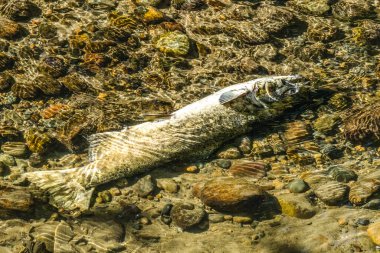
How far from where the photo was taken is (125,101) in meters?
6.30

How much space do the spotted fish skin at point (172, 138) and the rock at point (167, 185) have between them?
21 cm

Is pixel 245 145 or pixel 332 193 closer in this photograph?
pixel 332 193

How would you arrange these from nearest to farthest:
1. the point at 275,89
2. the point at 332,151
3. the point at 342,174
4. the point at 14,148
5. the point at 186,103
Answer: the point at 342,174, the point at 14,148, the point at 332,151, the point at 275,89, the point at 186,103

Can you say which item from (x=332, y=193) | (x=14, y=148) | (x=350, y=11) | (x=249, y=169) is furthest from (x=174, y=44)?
(x=332, y=193)

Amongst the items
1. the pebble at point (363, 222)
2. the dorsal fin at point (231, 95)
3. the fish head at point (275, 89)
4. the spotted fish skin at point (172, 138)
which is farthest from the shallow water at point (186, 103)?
the dorsal fin at point (231, 95)

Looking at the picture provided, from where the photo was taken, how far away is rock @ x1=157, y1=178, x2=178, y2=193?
5.38 m

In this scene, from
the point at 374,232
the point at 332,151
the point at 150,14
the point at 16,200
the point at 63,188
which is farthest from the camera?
the point at 150,14

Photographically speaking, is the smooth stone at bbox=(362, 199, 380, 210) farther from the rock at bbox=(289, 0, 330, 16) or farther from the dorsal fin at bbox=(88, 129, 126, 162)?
the rock at bbox=(289, 0, 330, 16)

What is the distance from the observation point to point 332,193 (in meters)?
5.12

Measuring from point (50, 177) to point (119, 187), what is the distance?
31.2 inches

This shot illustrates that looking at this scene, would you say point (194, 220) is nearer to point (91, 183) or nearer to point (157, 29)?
point (91, 183)

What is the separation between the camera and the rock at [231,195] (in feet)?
16.4

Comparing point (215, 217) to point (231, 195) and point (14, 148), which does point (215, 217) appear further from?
point (14, 148)

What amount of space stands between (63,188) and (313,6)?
4940 mm
